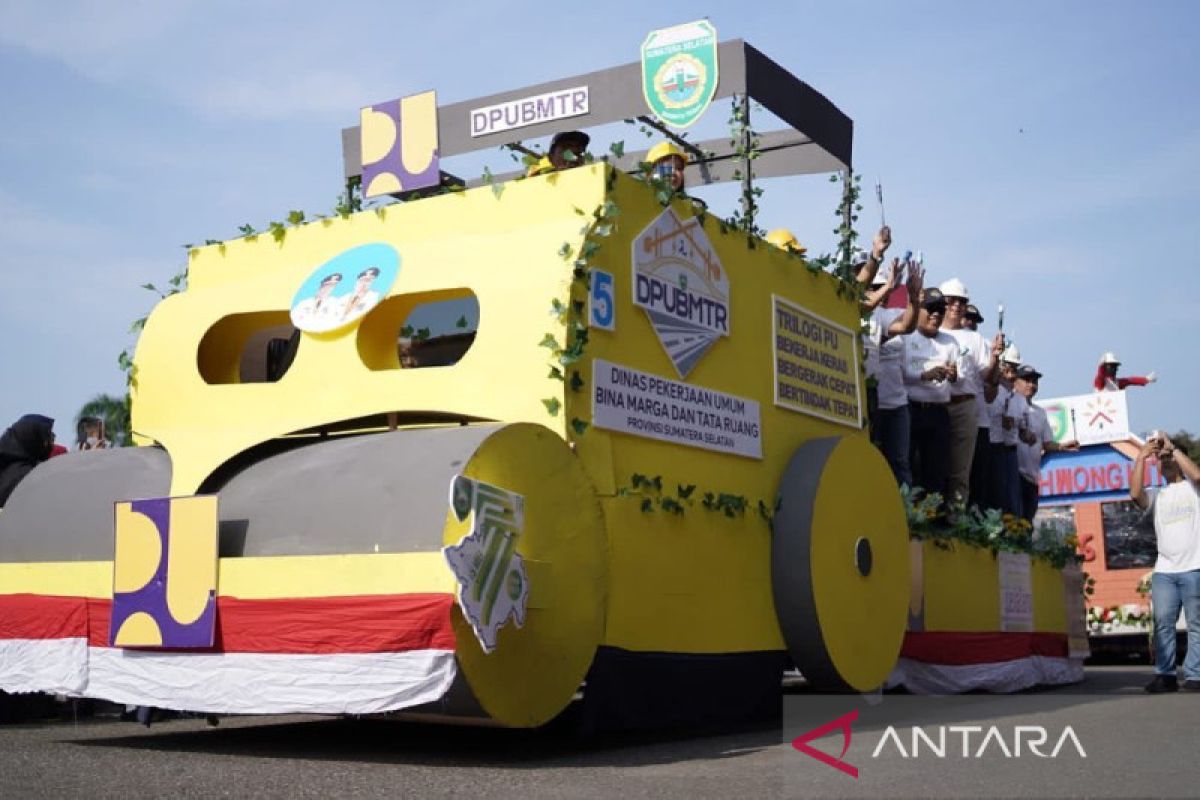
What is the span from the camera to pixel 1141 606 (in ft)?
62.1

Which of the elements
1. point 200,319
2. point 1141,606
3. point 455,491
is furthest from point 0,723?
point 1141,606

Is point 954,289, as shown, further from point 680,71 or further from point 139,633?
point 139,633

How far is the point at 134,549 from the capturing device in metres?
6.11

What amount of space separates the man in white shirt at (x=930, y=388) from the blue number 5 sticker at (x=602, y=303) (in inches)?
160

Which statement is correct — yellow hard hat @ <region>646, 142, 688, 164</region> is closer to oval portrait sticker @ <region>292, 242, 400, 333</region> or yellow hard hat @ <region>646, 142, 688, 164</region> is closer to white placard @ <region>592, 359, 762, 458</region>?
white placard @ <region>592, 359, 762, 458</region>

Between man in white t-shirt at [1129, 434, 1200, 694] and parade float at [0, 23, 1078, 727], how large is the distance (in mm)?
2563

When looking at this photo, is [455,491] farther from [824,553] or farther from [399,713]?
[824,553]

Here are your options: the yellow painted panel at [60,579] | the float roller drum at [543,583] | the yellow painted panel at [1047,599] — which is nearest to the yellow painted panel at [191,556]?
the yellow painted panel at [60,579]

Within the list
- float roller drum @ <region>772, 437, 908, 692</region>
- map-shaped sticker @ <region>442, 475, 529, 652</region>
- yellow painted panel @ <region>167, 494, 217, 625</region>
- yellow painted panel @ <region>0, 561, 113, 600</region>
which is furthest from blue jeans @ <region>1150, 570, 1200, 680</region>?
yellow painted panel @ <region>0, 561, 113, 600</region>

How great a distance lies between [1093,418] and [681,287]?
66.7 ft

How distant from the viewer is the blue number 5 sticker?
6.17 metres

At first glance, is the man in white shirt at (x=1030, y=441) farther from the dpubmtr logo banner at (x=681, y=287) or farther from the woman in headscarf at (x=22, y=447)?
the woman in headscarf at (x=22, y=447)

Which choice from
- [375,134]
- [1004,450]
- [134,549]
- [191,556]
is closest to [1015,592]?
[1004,450]

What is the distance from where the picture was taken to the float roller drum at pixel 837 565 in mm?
7242
